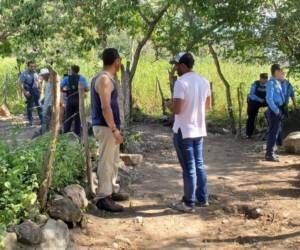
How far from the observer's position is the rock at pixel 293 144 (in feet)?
32.0

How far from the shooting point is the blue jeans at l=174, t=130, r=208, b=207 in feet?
19.0

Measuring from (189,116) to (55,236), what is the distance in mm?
1970

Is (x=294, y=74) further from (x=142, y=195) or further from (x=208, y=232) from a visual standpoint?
(x=208, y=232)

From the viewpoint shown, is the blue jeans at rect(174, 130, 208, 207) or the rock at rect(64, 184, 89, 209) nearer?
the rock at rect(64, 184, 89, 209)

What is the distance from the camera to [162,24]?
13.6 meters

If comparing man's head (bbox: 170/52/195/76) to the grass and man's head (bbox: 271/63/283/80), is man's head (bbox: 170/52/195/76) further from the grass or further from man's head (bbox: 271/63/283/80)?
the grass

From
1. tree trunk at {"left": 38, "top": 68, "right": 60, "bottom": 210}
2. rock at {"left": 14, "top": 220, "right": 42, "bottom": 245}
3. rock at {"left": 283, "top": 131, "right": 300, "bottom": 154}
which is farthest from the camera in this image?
rock at {"left": 283, "top": 131, "right": 300, "bottom": 154}

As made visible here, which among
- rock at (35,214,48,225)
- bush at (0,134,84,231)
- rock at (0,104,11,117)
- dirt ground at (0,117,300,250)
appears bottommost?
dirt ground at (0,117,300,250)

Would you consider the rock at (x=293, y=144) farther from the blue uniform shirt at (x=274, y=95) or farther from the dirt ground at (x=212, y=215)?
the blue uniform shirt at (x=274, y=95)

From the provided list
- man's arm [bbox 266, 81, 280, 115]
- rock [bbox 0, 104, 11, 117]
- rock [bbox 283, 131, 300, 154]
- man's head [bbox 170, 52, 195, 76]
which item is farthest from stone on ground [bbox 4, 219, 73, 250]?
rock [bbox 0, 104, 11, 117]

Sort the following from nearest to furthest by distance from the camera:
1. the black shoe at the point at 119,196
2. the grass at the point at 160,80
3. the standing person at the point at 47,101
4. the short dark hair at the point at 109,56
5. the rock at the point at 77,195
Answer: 1. the rock at the point at 77,195
2. the short dark hair at the point at 109,56
3. the black shoe at the point at 119,196
4. the standing person at the point at 47,101
5. the grass at the point at 160,80

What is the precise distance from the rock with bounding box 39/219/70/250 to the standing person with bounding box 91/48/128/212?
1.05 metres

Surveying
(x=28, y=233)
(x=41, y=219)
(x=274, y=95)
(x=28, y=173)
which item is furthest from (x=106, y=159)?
(x=274, y=95)

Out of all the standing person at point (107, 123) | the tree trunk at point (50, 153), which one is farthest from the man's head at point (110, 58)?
the tree trunk at point (50, 153)
